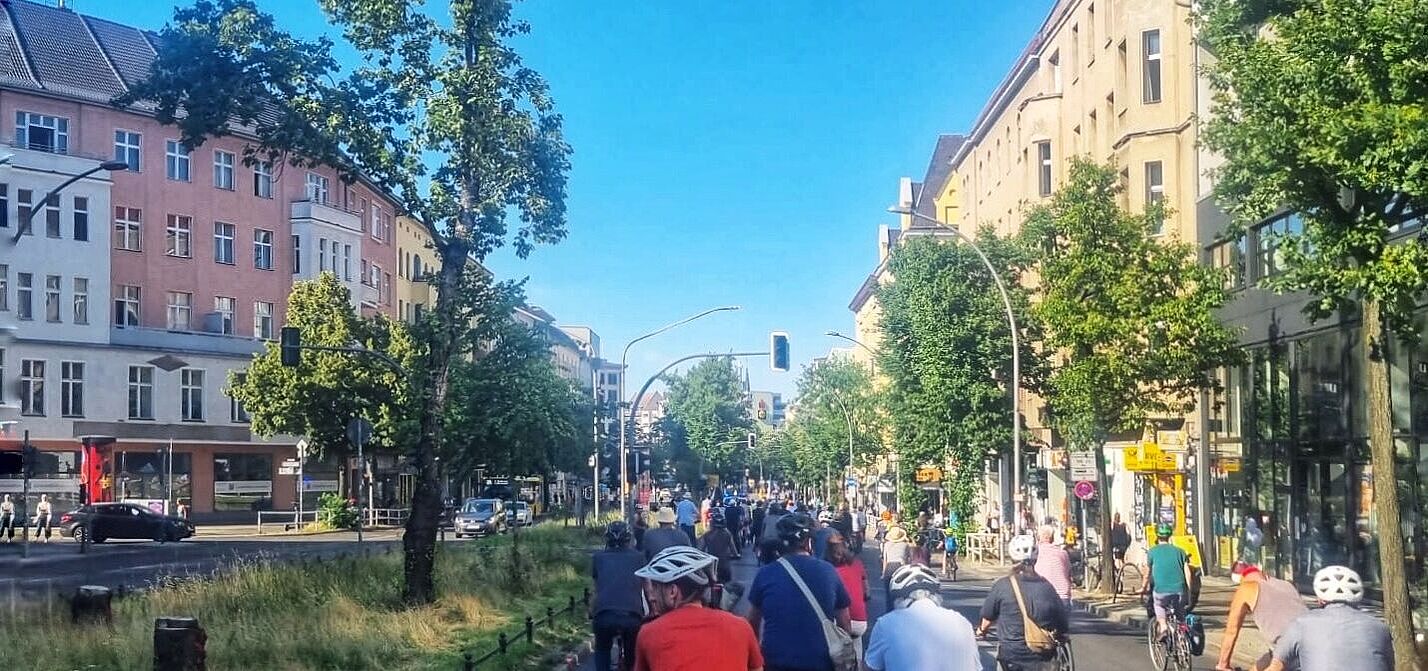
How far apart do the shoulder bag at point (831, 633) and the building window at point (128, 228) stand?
5515 cm

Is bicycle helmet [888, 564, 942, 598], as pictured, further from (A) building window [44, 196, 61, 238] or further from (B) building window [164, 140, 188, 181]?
(B) building window [164, 140, 188, 181]

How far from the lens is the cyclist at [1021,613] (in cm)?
1025

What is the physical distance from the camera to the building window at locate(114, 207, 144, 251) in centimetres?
5856

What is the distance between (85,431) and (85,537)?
44.2ft

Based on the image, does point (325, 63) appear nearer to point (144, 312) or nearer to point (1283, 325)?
point (1283, 325)

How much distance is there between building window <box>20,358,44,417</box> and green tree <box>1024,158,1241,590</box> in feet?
128

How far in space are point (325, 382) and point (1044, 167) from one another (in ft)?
92.0

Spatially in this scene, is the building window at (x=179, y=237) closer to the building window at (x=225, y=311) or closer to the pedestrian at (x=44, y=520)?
the building window at (x=225, y=311)

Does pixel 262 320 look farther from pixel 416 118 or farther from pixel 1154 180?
pixel 416 118

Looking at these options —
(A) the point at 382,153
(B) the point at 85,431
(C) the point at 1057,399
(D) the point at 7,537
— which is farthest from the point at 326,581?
(B) the point at 85,431

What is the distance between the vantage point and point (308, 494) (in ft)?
218

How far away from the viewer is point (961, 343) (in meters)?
39.9

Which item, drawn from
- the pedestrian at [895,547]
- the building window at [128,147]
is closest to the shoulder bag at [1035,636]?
the pedestrian at [895,547]

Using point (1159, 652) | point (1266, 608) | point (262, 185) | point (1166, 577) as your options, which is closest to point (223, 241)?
point (262, 185)
